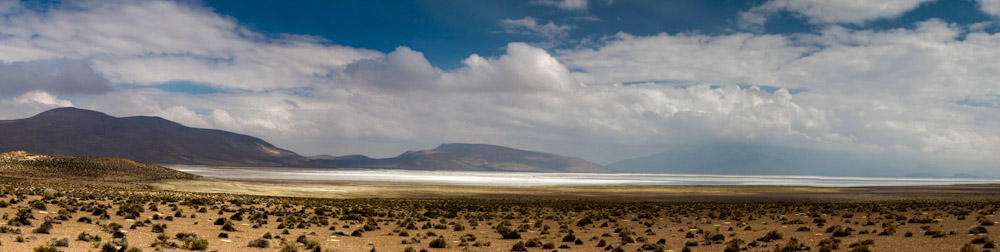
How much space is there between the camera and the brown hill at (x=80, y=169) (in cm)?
8544

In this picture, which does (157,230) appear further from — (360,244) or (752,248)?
(752,248)

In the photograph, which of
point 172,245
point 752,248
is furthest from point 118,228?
point 752,248

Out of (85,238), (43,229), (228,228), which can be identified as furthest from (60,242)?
(228,228)

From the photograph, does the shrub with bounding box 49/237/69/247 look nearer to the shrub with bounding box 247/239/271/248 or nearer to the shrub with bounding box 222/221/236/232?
the shrub with bounding box 247/239/271/248

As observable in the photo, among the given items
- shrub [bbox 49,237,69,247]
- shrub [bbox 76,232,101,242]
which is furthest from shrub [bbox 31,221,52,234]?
shrub [bbox 49,237,69,247]

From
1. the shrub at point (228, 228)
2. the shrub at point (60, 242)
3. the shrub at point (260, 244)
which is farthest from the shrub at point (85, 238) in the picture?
the shrub at point (228, 228)

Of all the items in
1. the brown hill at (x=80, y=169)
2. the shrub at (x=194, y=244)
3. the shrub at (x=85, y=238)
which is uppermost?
the brown hill at (x=80, y=169)

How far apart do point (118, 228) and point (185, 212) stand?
39.7ft

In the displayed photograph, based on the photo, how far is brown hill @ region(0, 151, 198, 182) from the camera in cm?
8544

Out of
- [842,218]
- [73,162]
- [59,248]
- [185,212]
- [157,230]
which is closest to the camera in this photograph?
[59,248]

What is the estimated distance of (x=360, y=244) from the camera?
2266 centimetres

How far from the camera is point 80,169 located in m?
91.5

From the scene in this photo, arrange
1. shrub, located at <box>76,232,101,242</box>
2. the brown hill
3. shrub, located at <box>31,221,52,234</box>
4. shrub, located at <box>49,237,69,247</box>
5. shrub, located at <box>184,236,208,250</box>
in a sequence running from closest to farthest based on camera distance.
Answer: shrub, located at <box>49,237,69,247</box> → shrub, located at <box>184,236,208,250</box> → shrub, located at <box>76,232,101,242</box> → shrub, located at <box>31,221,52,234</box> → the brown hill

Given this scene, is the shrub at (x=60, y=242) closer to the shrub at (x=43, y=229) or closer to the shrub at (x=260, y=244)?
the shrub at (x=43, y=229)
